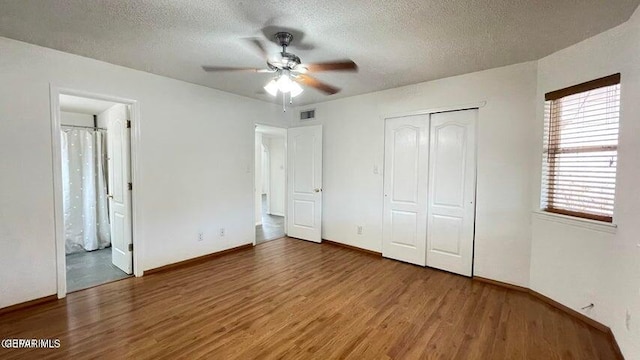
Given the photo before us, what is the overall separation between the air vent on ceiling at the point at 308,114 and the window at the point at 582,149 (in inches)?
124

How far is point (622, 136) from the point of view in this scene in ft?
6.86

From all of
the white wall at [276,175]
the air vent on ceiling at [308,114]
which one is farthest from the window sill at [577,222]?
the white wall at [276,175]

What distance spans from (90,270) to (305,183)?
3177 millimetres

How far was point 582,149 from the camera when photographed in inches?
97.8

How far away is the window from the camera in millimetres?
2275

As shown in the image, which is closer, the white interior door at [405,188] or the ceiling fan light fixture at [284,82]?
the ceiling fan light fixture at [284,82]

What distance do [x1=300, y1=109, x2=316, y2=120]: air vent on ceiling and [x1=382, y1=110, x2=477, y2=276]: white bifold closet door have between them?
1442mm

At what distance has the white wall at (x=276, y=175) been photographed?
735 centimetres

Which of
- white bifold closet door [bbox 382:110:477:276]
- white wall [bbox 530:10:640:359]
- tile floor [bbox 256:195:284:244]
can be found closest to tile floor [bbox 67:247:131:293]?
tile floor [bbox 256:195:284:244]

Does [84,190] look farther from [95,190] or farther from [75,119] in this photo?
[75,119]

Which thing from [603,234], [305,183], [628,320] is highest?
[305,183]

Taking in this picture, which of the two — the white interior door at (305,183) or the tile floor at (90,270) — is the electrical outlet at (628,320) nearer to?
the white interior door at (305,183)

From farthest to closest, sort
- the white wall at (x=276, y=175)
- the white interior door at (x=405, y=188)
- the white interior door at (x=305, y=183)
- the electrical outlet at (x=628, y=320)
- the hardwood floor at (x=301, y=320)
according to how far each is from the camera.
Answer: the white wall at (x=276, y=175) → the white interior door at (x=305, y=183) → the white interior door at (x=405, y=188) → the hardwood floor at (x=301, y=320) → the electrical outlet at (x=628, y=320)

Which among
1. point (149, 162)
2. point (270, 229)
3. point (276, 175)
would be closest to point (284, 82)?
point (149, 162)
